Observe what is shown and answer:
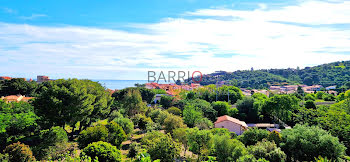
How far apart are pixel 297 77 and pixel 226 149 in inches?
4622

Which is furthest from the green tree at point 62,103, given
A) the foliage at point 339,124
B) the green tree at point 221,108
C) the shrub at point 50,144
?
the foliage at point 339,124

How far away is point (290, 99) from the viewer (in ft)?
105

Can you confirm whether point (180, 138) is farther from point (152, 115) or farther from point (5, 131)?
point (5, 131)

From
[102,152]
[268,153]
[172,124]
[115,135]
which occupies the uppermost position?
[172,124]

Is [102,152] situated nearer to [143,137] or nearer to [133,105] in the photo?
[143,137]

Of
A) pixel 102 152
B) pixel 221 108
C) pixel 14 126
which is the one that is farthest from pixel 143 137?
pixel 221 108

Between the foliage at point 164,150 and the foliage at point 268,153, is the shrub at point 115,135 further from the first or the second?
the foliage at point 268,153

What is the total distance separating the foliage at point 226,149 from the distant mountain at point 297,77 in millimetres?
84444

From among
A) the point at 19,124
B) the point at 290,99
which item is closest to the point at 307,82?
the point at 290,99

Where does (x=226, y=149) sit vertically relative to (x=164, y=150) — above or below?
below

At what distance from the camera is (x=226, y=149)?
16.0 metres

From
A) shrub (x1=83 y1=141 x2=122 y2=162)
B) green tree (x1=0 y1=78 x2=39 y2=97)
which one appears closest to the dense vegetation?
shrub (x1=83 y1=141 x2=122 y2=162)

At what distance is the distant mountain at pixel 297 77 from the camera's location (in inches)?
3934

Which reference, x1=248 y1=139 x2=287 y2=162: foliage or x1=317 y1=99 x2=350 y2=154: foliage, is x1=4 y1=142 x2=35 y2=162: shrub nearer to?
x1=248 y1=139 x2=287 y2=162: foliage
